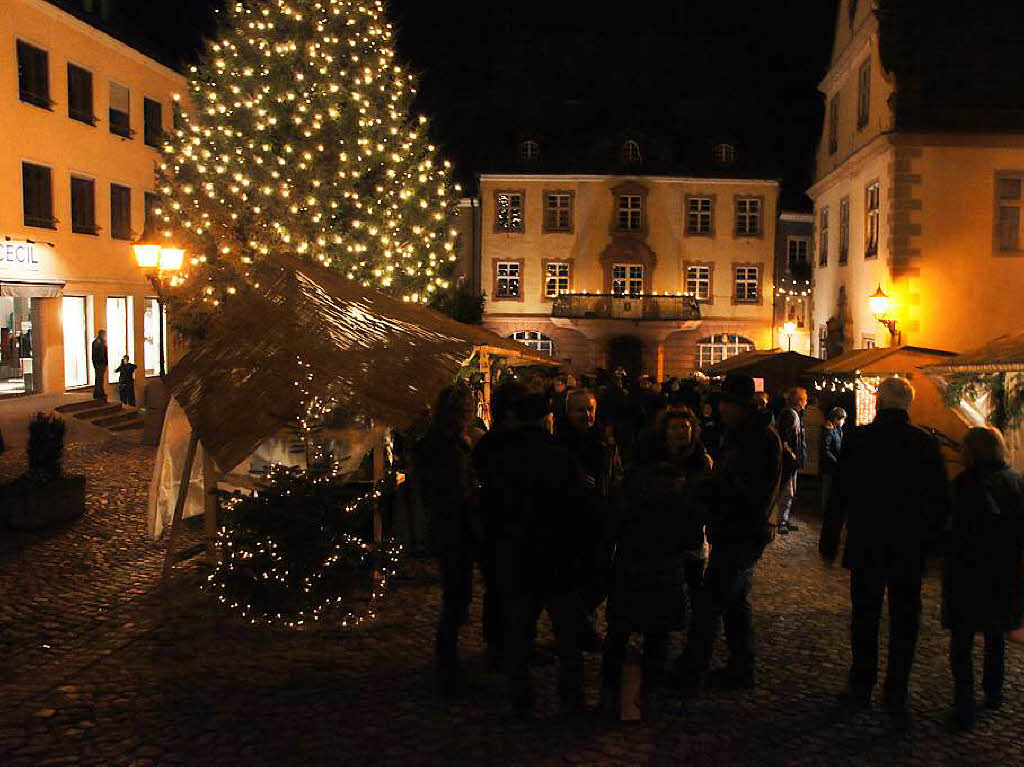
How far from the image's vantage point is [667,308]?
140 ft

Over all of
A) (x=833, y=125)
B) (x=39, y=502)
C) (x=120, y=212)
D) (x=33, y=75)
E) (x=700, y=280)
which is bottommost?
(x=39, y=502)

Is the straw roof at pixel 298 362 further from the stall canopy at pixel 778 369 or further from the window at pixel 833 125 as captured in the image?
the window at pixel 833 125

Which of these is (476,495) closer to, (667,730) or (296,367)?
(667,730)

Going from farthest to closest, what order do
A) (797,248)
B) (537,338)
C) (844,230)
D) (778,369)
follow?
(797,248), (537,338), (844,230), (778,369)

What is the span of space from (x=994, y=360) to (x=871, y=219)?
14025 mm

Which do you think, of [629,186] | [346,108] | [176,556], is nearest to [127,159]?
[346,108]

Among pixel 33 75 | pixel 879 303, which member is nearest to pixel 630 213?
pixel 879 303

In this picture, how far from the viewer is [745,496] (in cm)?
611

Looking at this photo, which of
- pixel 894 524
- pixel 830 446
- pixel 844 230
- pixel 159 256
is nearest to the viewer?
pixel 894 524

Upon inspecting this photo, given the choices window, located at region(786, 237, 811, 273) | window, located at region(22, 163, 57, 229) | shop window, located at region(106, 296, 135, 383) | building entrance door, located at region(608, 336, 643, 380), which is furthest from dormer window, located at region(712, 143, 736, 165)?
window, located at region(22, 163, 57, 229)

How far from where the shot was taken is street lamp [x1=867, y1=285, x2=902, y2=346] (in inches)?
809

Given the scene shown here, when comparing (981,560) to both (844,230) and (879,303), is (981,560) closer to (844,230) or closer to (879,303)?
(879,303)

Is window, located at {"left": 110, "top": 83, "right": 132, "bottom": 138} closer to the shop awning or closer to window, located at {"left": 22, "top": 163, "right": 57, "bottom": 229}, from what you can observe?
window, located at {"left": 22, "top": 163, "right": 57, "bottom": 229}

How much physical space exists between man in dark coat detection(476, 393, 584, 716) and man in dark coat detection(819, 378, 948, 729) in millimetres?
1666
